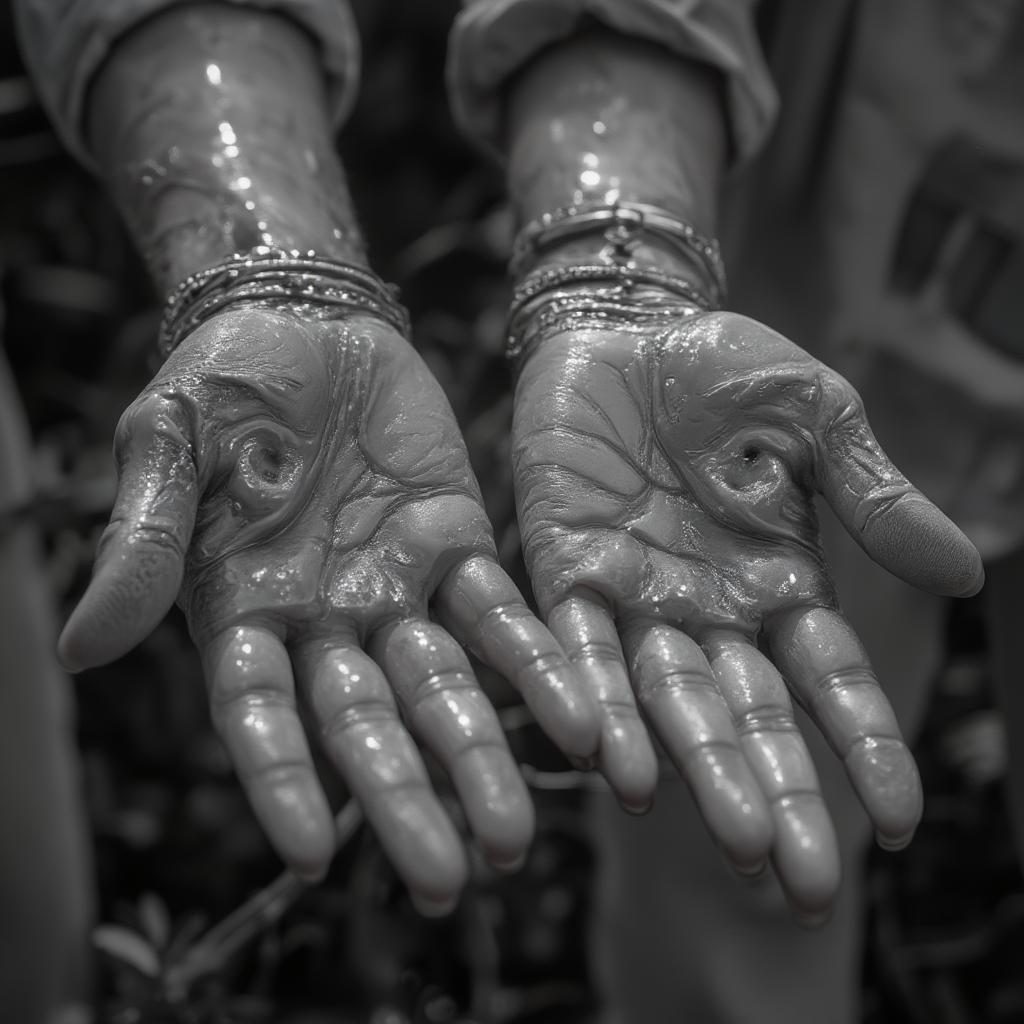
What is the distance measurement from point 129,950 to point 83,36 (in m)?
0.72

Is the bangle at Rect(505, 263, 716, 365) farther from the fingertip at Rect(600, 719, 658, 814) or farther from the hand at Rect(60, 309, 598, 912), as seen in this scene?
the fingertip at Rect(600, 719, 658, 814)

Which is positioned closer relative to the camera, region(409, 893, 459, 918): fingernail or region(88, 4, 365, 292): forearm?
region(409, 893, 459, 918): fingernail

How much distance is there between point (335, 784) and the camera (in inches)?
59.2

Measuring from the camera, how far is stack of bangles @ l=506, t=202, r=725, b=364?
85cm

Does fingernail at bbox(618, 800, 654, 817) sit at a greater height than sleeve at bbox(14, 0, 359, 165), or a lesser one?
lesser

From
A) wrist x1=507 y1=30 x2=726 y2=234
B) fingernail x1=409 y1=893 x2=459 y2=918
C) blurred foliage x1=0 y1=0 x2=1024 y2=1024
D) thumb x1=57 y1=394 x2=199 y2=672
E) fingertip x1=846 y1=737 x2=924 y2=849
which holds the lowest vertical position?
blurred foliage x1=0 y1=0 x2=1024 y2=1024

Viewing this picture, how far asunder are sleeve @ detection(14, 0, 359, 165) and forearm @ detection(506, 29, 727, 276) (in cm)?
15

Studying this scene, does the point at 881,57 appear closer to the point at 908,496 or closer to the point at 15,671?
the point at 908,496

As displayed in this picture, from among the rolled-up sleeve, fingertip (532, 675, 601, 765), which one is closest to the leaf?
fingertip (532, 675, 601, 765)

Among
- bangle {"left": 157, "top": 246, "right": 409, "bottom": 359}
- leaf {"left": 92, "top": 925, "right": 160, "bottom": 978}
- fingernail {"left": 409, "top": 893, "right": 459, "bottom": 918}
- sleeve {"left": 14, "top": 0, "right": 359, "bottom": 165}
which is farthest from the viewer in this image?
leaf {"left": 92, "top": 925, "right": 160, "bottom": 978}

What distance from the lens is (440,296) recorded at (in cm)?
188

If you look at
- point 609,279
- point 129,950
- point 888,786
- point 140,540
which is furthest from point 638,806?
point 129,950

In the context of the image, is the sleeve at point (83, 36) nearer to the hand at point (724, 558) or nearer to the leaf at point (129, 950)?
the hand at point (724, 558)

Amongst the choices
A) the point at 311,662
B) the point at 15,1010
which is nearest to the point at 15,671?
the point at 15,1010
